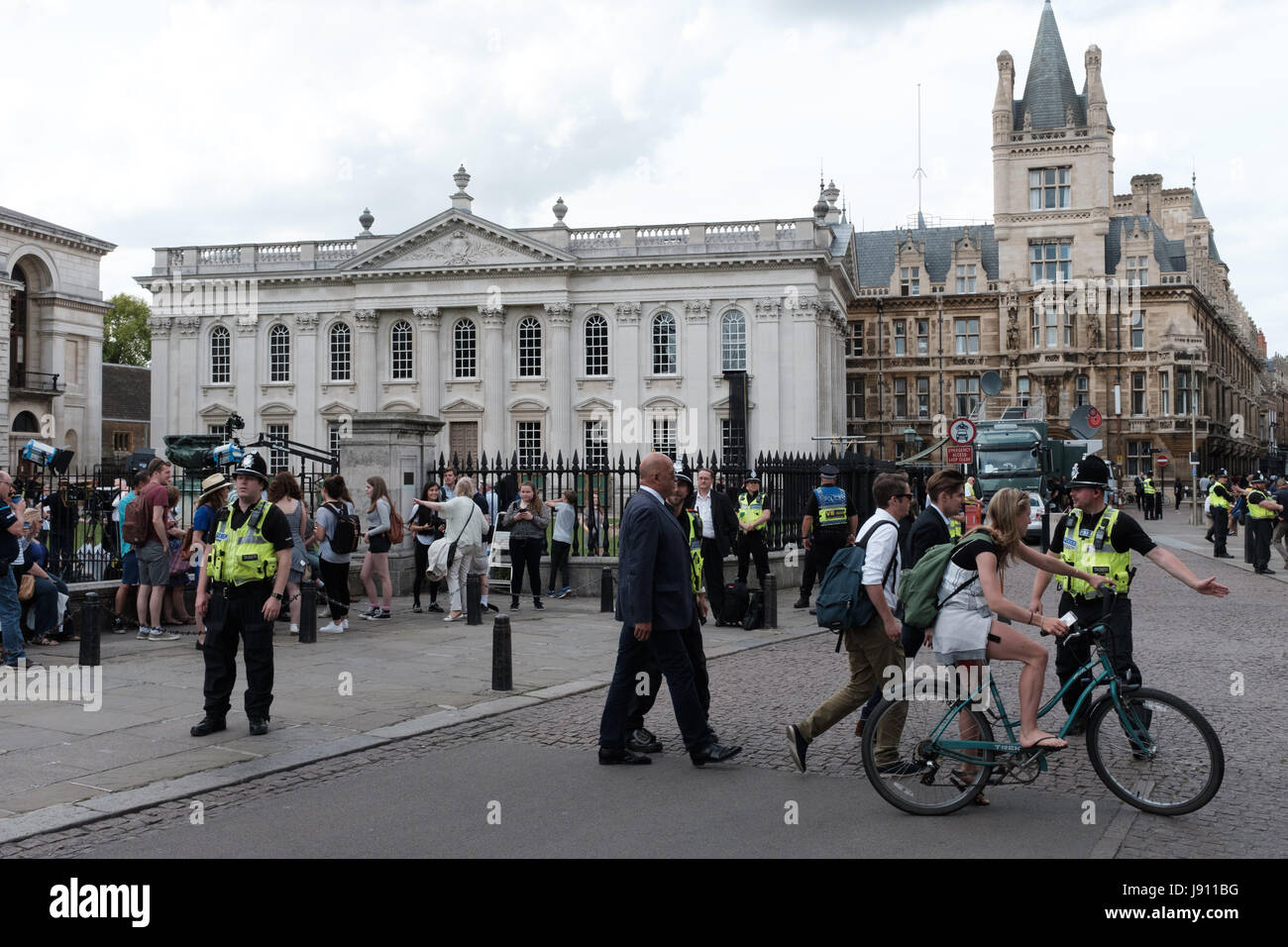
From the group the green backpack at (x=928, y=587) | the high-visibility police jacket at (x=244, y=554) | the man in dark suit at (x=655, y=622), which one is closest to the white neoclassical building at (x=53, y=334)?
the high-visibility police jacket at (x=244, y=554)

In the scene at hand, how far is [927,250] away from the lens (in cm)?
6831

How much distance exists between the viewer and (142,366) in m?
78.0

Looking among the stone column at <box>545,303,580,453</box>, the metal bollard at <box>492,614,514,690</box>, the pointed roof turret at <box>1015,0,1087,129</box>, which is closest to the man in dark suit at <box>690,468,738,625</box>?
the metal bollard at <box>492,614,514,690</box>

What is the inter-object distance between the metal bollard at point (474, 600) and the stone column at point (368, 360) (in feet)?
132

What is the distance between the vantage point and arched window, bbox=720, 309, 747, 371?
50281mm

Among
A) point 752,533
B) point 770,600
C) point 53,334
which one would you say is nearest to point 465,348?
point 53,334

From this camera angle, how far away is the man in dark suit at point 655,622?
7.07m

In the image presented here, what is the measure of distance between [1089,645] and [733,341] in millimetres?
44058

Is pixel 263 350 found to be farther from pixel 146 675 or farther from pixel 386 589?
pixel 146 675

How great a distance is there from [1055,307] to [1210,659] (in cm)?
5574

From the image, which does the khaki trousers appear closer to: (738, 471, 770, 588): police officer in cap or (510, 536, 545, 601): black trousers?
(738, 471, 770, 588): police officer in cap

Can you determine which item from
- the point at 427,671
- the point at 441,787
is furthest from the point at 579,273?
the point at 441,787

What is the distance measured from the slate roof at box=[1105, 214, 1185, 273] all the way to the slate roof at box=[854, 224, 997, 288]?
6202mm

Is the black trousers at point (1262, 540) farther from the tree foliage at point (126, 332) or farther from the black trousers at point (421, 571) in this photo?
the tree foliage at point (126, 332)
